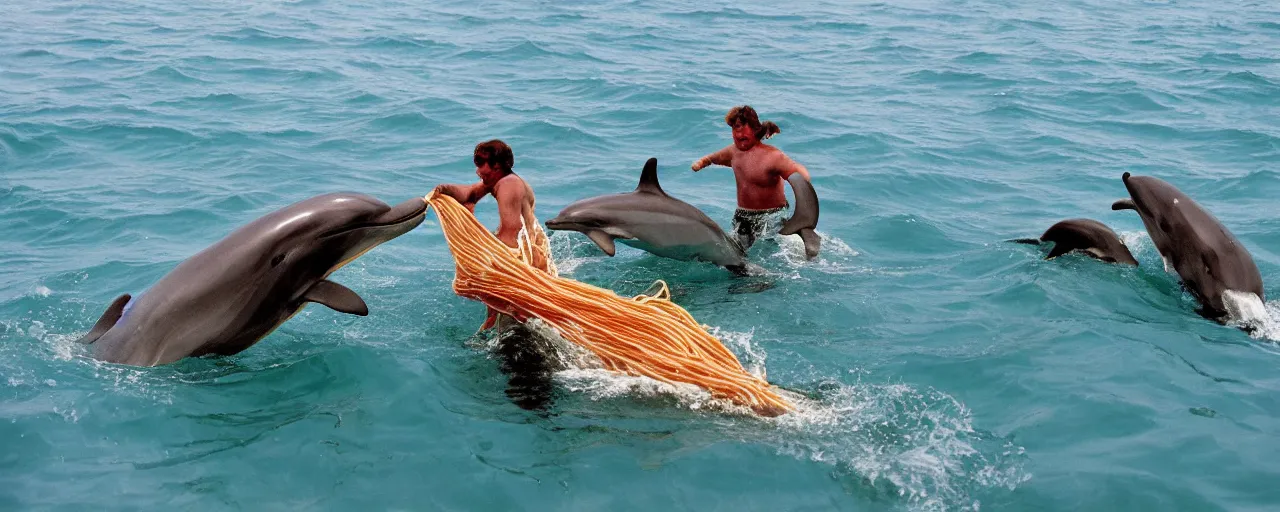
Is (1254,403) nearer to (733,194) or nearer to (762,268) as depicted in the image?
(762,268)

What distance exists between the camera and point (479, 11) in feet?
91.8

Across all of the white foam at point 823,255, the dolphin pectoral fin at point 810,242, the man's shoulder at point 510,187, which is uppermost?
the man's shoulder at point 510,187

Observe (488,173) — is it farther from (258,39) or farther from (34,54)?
(258,39)

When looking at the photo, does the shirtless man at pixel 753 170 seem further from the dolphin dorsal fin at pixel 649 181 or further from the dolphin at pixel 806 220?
the dolphin dorsal fin at pixel 649 181

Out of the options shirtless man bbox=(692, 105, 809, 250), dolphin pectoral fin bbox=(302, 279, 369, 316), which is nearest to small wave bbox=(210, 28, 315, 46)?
shirtless man bbox=(692, 105, 809, 250)

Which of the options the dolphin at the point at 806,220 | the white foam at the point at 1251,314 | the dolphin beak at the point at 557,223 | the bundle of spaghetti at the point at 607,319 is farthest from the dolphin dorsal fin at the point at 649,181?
the white foam at the point at 1251,314

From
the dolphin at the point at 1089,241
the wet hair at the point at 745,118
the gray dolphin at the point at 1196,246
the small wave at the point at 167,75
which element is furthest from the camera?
the small wave at the point at 167,75

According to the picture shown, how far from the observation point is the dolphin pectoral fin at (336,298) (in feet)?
25.0

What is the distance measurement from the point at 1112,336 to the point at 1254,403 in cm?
136

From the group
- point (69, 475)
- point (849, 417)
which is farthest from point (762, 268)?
point (69, 475)

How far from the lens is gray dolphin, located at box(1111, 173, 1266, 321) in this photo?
31.8ft

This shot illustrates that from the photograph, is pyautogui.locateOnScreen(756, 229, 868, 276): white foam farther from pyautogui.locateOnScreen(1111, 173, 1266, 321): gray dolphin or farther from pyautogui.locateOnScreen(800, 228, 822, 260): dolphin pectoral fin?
pyautogui.locateOnScreen(1111, 173, 1266, 321): gray dolphin

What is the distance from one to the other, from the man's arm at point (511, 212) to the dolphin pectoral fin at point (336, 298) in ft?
4.87

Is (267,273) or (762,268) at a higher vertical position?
(267,273)
